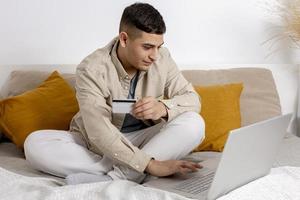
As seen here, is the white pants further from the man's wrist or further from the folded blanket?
the folded blanket

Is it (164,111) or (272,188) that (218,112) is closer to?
(164,111)

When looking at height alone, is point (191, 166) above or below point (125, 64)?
below

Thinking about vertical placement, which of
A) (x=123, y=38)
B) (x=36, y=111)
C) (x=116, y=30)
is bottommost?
(x=36, y=111)

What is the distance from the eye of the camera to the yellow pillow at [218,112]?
6.81ft

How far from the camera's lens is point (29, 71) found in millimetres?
2303

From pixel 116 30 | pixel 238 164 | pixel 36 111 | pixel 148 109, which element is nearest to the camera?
pixel 238 164

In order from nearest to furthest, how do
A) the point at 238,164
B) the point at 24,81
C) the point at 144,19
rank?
1. the point at 238,164
2. the point at 144,19
3. the point at 24,81

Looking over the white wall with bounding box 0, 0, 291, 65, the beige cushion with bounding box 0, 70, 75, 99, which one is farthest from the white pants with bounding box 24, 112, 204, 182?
the white wall with bounding box 0, 0, 291, 65

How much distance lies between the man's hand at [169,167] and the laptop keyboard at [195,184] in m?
0.04

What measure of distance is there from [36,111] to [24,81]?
24cm

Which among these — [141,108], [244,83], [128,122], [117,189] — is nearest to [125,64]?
[128,122]

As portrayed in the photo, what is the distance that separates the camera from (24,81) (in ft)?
7.36

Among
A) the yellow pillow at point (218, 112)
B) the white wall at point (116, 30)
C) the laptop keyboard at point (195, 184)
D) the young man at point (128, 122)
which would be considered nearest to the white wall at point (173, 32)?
the white wall at point (116, 30)

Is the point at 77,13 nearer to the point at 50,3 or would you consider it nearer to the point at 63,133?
the point at 50,3
